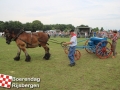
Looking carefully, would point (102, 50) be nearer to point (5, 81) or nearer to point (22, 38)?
point (22, 38)

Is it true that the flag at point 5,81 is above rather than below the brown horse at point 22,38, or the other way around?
below

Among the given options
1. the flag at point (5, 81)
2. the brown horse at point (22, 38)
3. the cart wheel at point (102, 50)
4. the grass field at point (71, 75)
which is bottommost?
the grass field at point (71, 75)

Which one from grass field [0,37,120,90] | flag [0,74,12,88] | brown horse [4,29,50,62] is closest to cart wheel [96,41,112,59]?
grass field [0,37,120,90]

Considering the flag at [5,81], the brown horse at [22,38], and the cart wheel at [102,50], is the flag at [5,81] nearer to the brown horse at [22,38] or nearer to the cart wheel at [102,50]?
the brown horse at [22,38]

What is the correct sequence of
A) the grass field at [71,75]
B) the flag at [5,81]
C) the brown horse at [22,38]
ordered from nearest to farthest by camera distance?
the flag at [5,81]
the grass field at [71,75]
the brown horse at [22,38]

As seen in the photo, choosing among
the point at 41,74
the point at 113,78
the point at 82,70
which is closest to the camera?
the point at 113,78

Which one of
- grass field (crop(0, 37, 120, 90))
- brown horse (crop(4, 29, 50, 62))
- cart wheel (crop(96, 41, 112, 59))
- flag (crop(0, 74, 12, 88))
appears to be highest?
brown horse (crop(4, 29, 50, 62))

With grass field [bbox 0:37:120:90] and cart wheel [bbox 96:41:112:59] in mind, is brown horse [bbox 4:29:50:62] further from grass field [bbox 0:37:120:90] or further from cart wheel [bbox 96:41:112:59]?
cart wheel [bbox 96:41:112:59]

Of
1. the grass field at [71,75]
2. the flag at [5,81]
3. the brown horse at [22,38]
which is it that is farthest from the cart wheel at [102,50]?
→ the flag at [5,81]

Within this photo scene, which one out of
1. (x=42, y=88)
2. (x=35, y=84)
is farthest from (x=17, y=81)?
(x=42, y=88)

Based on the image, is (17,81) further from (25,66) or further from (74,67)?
(74,67)

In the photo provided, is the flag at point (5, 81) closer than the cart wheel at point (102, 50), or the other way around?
the flag at point (5, 81)

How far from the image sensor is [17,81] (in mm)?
5750

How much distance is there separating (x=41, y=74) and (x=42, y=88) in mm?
1429
